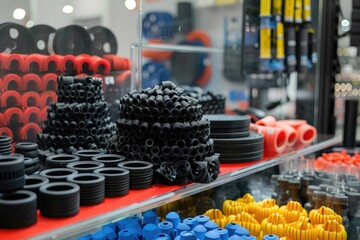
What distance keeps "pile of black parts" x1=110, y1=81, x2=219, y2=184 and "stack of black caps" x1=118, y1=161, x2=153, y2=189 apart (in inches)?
1.9

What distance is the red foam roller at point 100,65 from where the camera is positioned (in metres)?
2.62

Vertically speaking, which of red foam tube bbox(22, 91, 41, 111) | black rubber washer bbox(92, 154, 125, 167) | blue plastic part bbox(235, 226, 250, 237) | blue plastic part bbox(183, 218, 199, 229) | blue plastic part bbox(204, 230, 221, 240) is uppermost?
red foam tube bbox(22, 91, 41, 111)

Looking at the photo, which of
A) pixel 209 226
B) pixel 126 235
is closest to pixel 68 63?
pixel 126 235

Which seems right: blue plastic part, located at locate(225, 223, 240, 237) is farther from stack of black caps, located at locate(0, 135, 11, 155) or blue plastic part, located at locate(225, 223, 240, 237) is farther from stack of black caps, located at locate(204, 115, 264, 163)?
stack of black caps, located at locate(0, 135, 11, 155)

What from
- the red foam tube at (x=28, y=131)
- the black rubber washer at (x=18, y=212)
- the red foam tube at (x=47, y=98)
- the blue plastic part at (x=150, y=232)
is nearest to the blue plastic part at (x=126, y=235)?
the blue plastic part at (x=150, y=232)

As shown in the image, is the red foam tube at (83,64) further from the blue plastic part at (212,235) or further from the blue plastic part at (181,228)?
the blue plastic part at (212,235)

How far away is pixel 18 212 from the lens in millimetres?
1259

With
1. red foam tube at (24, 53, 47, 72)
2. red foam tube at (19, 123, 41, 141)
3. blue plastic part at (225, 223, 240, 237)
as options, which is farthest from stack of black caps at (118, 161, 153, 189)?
red foam tube at (24, 53, 47, 72)

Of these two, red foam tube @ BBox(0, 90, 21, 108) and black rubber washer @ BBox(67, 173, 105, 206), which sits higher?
red foam tube @ BBox(0, 90, 21, 108)

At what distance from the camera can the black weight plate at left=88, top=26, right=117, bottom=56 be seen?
2.77m

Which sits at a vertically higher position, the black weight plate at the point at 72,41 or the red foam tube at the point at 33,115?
the black weight plate at the point at 72,41

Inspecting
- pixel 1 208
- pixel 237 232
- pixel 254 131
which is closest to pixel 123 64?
pixel 254 131

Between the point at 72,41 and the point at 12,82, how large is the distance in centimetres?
50

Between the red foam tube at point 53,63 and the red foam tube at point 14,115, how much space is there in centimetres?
29
